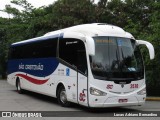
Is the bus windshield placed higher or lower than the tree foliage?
lower

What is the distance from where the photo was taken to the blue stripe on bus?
672 inches

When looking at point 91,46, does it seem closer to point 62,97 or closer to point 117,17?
point 62,97

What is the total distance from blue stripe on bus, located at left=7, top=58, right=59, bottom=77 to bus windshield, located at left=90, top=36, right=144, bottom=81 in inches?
131

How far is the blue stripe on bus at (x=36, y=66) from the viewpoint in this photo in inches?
672

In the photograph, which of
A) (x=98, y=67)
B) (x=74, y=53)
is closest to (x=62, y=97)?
(x=74, y=53)

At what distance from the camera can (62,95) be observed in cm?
1573

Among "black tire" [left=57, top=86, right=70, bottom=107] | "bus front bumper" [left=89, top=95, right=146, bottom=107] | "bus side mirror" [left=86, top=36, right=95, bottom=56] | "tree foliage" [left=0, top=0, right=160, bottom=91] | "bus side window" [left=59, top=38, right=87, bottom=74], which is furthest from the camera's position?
"tree foliage" [left=0, top=0, right=160, bottom=91]

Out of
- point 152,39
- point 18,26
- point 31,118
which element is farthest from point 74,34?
point 18,26

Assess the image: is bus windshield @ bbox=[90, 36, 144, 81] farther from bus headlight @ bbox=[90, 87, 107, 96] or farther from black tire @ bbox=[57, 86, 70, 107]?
black tire @ bbox=[57, 86, 70, 107]

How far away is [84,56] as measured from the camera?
13711 millimetres

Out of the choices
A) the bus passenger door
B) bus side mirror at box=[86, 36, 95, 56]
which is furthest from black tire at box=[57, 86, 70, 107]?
bus side mirror at box=[86, 36, 95, 56]

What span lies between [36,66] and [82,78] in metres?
6.04

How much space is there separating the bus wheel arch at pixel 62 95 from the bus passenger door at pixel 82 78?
1.57 m

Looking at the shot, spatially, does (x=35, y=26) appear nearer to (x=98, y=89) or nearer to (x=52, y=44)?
(x=52, y=44)
